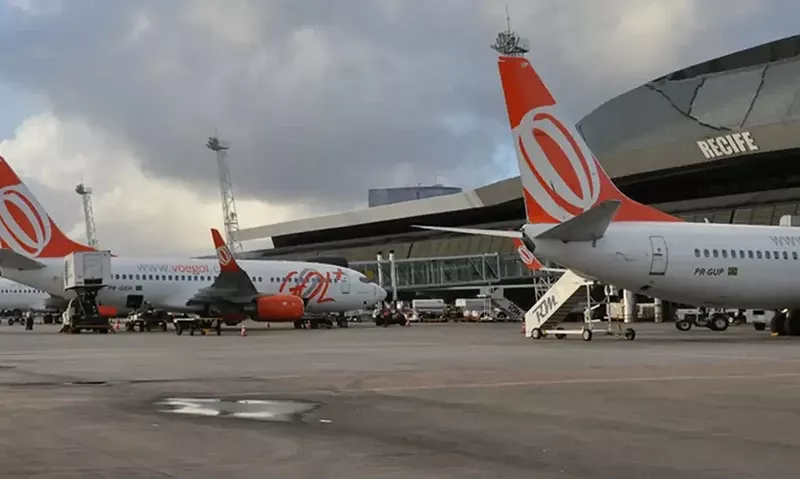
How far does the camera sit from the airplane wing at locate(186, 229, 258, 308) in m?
47.5

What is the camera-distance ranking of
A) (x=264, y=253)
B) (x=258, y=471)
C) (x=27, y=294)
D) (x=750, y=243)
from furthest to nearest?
(x=264, y=253)
(x=27, y=294)
(x=750, y=243)
(x=258, y=471)

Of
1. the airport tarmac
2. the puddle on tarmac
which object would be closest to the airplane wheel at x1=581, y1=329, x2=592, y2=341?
the airport tarmac

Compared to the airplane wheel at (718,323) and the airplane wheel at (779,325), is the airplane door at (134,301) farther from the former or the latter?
the airplane wheel at (779,325)

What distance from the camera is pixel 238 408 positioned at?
12.1 meters

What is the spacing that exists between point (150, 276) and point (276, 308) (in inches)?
344

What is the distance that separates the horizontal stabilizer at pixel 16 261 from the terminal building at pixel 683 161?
3324cm

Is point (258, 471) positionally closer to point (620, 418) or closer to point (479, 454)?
point (479, 454)

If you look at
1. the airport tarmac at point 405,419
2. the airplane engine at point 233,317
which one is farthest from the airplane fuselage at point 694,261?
the airplane engine at point 233,317

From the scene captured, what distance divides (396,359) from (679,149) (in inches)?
2388

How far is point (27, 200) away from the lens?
50469mm

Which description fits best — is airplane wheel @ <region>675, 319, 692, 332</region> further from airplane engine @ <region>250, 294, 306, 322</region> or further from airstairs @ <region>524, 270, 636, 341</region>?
airplane engine @ <region>250, 294, 306, 322</region>

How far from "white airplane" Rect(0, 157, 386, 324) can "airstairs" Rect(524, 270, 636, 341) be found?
55.8 ft

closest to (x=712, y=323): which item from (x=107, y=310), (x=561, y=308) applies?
(x=561, y=308)

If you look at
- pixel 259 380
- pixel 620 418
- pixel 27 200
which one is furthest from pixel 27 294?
pixel 620 418
